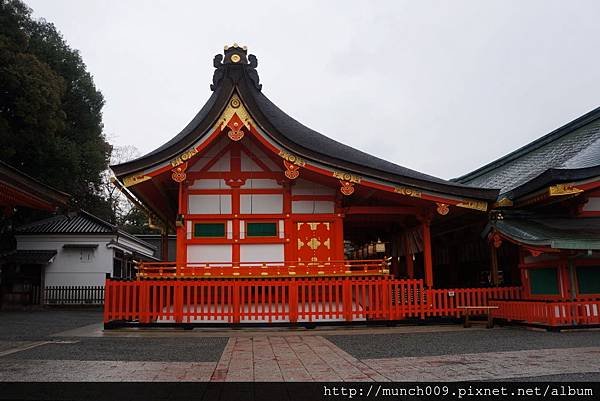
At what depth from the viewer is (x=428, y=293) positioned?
517 inches

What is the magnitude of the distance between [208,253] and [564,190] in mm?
9451

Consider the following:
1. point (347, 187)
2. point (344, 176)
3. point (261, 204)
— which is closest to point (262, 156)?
point (261, 204)

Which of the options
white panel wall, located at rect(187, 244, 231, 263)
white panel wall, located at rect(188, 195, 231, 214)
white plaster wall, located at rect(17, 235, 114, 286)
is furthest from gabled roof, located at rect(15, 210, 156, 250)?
white panel wall, located at rect(187, 244, 231, 263)

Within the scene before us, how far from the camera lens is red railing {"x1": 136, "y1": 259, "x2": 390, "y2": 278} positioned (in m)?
12.8

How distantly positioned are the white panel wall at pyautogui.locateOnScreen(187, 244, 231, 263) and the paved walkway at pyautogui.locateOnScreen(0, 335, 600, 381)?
6.04m

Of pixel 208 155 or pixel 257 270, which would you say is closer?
pixel 257 270

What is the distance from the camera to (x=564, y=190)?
39.9ft

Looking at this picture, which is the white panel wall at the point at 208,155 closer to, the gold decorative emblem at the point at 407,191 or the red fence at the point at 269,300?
the red fence at the point at 269,300

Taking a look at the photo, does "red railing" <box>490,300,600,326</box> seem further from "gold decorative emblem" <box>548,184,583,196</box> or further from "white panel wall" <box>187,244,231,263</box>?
"white panel wall" <box>187,244,231,263</box>

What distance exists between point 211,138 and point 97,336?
5.63 metres

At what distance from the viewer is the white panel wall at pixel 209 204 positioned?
14656mm

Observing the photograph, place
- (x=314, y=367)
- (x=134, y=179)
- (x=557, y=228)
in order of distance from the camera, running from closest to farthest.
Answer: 1. (x=314, y=367)
2. (x=557, y=228)
3. (x=134, y=179)

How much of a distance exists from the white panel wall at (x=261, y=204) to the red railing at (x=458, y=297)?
489 centimetres

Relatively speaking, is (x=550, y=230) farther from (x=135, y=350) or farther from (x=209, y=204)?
(x=135, y=350)
